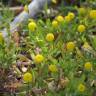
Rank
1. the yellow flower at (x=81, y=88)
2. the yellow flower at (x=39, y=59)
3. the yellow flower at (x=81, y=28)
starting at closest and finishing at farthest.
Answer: the yellow flower at (x=81, y=88), the yellow flower at (x=39, y=59), the yellow flower at (x=81, y=28)

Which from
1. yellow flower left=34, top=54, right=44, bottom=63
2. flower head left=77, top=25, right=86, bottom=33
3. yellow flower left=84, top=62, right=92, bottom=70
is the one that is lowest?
yellow flower left=84, top=62, right=92, bottom=70

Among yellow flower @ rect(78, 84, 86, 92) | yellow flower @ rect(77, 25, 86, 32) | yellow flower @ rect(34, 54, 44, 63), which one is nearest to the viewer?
yellow flower @ rect(78, 84, 86, 92)

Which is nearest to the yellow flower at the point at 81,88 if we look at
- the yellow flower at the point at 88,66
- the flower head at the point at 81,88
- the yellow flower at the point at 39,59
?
the flower head at the point at 81,88

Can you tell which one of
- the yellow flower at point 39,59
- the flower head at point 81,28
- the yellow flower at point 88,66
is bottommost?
the yellow flower at point 88,66

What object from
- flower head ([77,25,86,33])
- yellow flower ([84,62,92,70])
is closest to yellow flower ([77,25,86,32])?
flower head ([77,25,86,33])

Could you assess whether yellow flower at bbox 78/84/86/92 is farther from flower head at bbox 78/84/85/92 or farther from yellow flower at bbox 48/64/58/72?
yellow flower at bbox 48/64/58/72

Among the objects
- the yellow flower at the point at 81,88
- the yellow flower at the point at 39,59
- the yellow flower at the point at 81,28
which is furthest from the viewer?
the yellow flower at the point at 81,28

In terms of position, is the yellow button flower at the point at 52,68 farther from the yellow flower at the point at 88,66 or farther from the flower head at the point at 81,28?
the flower head at the point at 81,28

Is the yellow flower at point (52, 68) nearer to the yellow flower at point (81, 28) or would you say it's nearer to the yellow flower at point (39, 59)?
the yellow flower at point (39, 59)

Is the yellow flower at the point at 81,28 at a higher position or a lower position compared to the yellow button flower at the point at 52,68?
higher

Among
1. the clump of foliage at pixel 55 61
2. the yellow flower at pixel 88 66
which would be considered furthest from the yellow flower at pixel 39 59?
the yellow flower at pixel 88 66

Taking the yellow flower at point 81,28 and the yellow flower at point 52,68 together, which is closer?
the yellow flower at point 52,68
